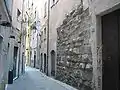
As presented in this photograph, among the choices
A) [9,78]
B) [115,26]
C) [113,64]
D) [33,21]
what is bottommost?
[9,78]

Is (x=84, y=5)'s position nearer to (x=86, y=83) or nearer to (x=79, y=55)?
(x=79, y=55)

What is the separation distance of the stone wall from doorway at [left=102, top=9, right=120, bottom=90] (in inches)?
21.4

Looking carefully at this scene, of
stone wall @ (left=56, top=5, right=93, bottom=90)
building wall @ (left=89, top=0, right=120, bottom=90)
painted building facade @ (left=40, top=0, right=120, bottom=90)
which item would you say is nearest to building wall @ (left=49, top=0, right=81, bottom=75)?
painted building facade @ (left=40, top=0, right=120, bottom=90)

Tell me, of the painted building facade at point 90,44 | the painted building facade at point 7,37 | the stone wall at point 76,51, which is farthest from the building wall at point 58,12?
the painted building facade at point 7,37

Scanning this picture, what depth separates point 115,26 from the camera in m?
6.93

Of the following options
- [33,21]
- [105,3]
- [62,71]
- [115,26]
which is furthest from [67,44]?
[33,21]

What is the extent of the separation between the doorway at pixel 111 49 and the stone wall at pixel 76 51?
0.54 m

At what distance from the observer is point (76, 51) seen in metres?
8.79

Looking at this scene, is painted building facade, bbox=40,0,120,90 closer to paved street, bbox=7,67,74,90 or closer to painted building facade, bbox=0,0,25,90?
paved street, bbox=7,67,74,90

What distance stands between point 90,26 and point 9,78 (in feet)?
16.2

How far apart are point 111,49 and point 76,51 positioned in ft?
7.34

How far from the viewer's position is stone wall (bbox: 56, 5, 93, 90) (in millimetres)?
7439

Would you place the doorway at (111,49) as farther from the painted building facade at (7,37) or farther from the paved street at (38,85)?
the painted building facade at (7,37)

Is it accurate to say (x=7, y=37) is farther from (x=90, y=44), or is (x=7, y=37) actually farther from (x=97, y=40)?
(x=97, y=40)
